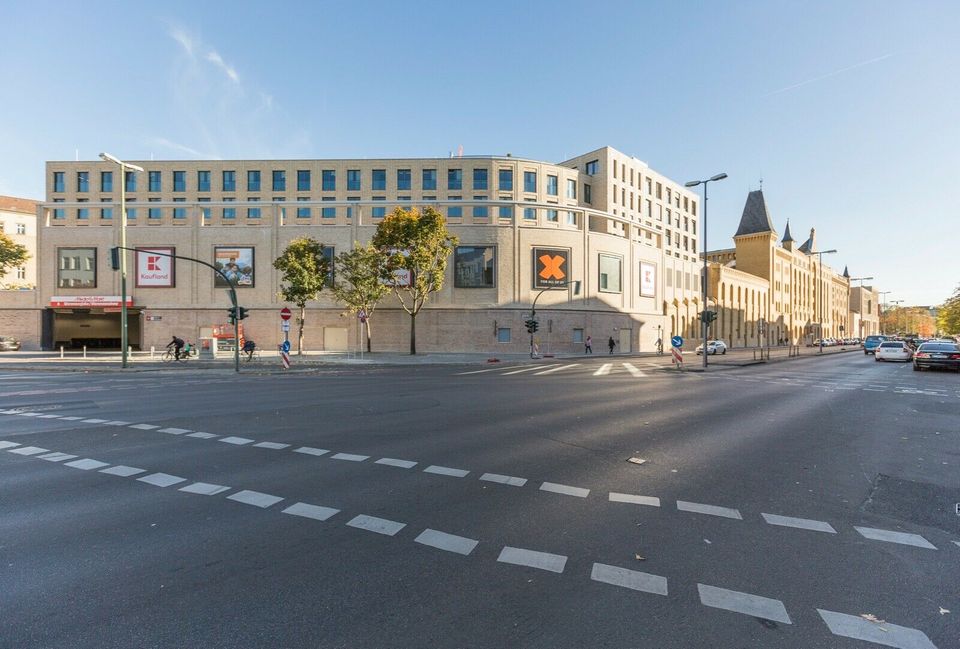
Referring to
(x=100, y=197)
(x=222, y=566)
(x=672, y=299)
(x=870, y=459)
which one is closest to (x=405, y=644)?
(x=222, y=566)

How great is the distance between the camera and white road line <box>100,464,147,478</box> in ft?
18.0

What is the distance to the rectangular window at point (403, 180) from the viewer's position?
52.1 meters

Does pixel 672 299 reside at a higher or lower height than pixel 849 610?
higher

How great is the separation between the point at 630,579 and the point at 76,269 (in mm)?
51604

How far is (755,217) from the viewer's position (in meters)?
82.9

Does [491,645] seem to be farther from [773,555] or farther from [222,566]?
[773,555]

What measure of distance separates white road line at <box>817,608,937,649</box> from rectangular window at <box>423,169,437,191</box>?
5245cm

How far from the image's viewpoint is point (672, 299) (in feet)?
172

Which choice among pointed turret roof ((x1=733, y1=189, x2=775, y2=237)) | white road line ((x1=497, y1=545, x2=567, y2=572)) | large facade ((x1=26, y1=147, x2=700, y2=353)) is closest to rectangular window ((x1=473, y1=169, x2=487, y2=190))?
large facade ((x1=26, y1=147, x2=700, y2=353))

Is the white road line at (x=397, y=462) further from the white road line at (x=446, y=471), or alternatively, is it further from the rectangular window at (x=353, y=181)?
the rectangular window at (x=353, y=181)

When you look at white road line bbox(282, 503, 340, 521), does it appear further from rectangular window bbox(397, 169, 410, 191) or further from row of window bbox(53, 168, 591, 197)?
rectangular window bbox(397, 169, 410, 191)

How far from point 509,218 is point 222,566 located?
164 ft

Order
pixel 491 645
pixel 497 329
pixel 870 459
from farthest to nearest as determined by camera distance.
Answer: pixel 497 329 < pixel 870 459 < pixel 491 645

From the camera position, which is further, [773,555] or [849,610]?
[773,555]
